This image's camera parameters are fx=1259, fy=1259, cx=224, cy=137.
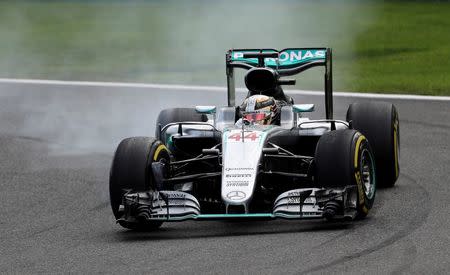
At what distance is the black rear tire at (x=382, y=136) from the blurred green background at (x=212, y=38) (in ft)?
20.9

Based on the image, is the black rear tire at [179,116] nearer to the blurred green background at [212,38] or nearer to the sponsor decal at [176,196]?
the sponsor decal at [176,196]

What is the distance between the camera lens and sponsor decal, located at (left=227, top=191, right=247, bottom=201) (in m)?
9.75

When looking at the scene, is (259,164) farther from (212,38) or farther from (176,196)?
(212,38)

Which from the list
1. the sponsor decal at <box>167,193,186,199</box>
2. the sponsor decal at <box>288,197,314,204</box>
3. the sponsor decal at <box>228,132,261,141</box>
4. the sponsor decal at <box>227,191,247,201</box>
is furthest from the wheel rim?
the sponsor decal at <box>167,193,186,199</box>

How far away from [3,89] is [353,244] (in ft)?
37.9

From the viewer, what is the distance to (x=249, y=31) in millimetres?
24766

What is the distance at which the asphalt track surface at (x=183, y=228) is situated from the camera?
8.81 meters

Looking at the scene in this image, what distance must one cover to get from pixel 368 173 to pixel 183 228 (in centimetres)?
166

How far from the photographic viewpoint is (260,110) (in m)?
11.3

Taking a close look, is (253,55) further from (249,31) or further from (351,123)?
(249,31)

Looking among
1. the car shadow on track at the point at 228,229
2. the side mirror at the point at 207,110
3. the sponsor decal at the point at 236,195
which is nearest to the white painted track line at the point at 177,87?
the side mirror at the point at 207,110

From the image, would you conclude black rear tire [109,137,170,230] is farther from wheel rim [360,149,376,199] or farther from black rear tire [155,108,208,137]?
black rear tire [155,108,208,137]

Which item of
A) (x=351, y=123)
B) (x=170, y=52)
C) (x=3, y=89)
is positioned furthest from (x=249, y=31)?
(x=351, y=123)

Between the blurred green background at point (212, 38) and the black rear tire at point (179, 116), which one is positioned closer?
the black rear tire at point (179, 116)
